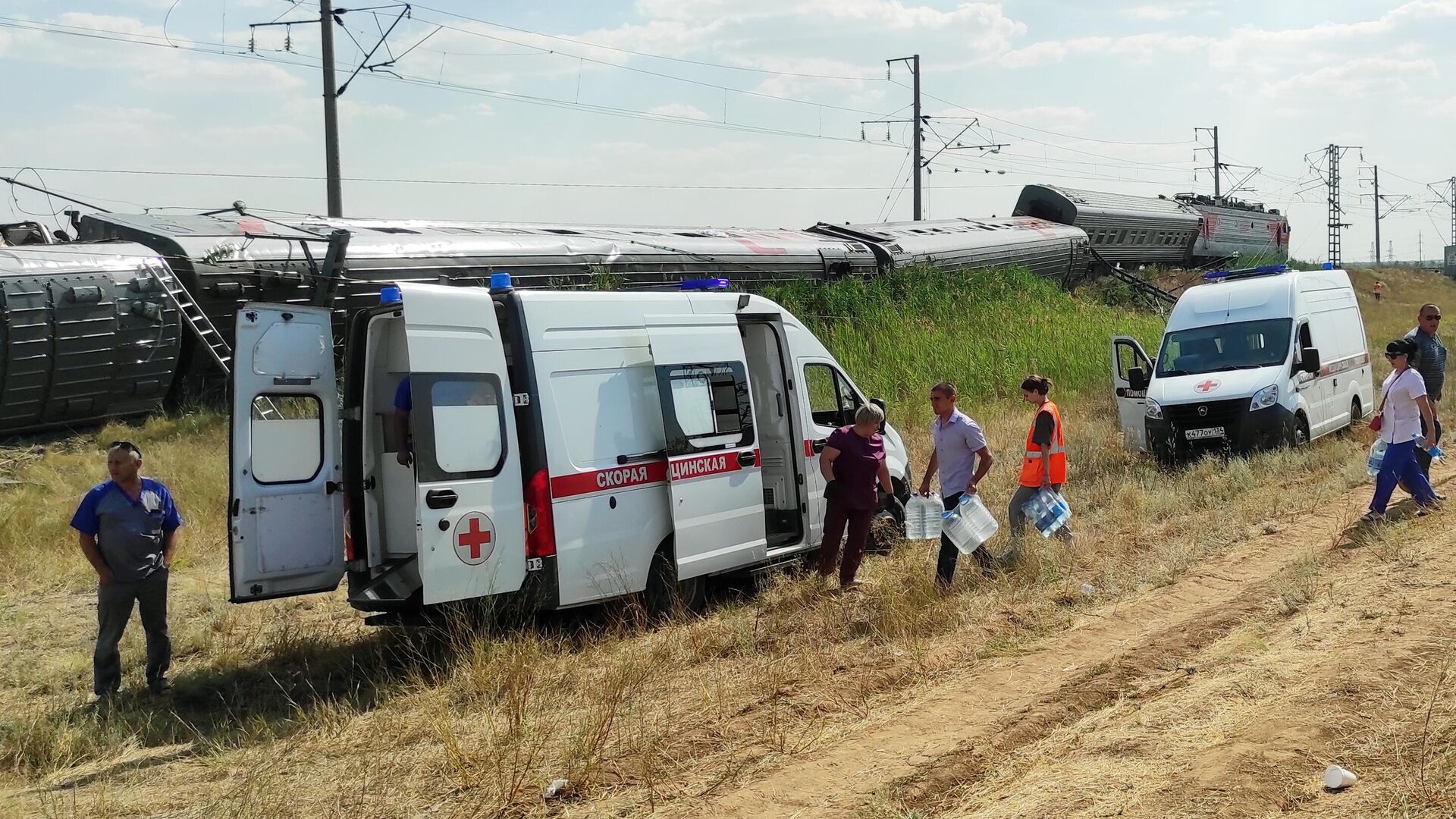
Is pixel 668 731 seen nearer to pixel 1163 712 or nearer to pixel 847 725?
pixel 847 725

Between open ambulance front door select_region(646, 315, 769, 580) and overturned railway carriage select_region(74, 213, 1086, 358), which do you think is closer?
open ambulance front door select_region(646, 315, 769, 580)

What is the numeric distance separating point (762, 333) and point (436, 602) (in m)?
4.27

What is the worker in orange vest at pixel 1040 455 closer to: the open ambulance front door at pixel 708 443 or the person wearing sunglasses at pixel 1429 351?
the open ambulance front door at pixel 708 443

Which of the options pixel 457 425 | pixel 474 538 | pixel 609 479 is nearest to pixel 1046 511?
pixel 609 479

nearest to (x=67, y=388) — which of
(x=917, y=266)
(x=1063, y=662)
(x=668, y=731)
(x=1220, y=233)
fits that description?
(x=668, y=731)

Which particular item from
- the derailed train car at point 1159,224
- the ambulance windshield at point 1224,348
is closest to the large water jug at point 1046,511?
the ambulance windshield at point 1224,348

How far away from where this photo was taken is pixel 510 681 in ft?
23.2

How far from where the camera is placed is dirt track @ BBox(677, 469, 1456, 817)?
482 cm

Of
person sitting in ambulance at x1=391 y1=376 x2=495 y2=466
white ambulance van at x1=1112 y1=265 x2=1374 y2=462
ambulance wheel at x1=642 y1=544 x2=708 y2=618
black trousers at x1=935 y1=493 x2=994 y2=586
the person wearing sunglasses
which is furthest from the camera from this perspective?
white ambulance van at x1=1112 y1=265 x2=1374 y2=462

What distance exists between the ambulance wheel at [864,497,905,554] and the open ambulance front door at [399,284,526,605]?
14.6 feet

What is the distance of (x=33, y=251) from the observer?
14531mm

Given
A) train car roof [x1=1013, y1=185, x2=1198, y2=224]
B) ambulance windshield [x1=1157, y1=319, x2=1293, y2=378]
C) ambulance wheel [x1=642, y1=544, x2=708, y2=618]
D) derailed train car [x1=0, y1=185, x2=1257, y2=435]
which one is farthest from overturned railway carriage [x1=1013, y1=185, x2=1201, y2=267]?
ambulance wheel [x1=642, y1=544, x2=708, y2=618]

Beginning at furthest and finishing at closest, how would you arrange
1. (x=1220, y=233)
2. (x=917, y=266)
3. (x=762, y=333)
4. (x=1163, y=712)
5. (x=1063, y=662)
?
(x=1220, y=233), (x=917, y=266), (x=762, y=333), (x=1063, y=662), (x=1163, y=712)

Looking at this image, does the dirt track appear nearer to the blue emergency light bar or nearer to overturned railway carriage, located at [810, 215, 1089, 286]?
the blue emergency light bar
